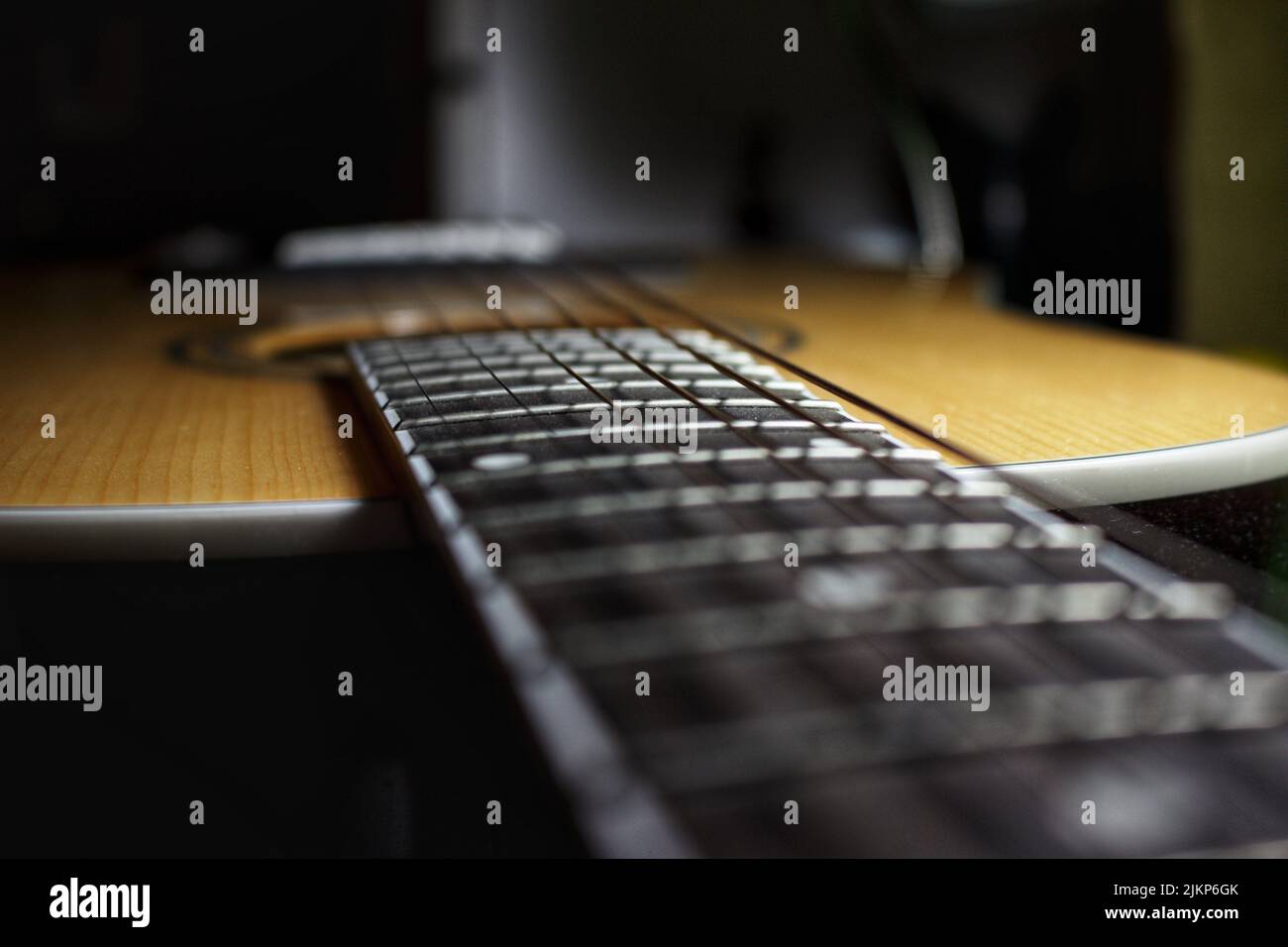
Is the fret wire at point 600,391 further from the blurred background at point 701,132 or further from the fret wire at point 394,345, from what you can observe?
the blurred background at point 701,132

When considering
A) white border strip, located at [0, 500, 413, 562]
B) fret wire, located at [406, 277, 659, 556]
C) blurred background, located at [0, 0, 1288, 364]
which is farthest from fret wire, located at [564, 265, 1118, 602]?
blurred background, located at [0, 0, 1288, 364]

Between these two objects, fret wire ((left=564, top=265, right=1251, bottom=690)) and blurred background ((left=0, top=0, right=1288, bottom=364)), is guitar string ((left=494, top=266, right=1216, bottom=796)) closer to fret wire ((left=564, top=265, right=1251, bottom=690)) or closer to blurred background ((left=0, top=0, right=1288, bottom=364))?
fret wire ((left=564, top=265, right=1251, bottom=690))

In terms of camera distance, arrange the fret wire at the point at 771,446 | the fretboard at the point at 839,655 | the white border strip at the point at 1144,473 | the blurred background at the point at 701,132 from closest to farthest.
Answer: the fretboard at the point at 839,655 < the fret wire at the point at 771,446 < the white border strip at the point at 1144,473 < the blurred background at the point at 701,132

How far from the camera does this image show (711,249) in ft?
6.02

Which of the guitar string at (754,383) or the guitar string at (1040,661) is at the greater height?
the guitar string at (754,383)

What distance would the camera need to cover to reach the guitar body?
438mm

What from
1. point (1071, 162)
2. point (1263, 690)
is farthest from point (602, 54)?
point (1263, 690)

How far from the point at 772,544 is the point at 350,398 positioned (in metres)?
0.37

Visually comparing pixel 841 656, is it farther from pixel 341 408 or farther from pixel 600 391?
pixel 341 408

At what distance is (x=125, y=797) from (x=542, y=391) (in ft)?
0.94

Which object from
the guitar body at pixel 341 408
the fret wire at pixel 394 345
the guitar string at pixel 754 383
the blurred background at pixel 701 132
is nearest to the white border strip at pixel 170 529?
the guitar body at pixel 341 408

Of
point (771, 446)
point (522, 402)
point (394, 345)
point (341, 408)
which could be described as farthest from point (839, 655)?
point (394, 345)

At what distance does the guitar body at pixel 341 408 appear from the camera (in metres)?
0.44

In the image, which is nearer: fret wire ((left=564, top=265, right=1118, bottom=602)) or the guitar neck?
the guitar neck
